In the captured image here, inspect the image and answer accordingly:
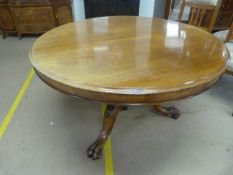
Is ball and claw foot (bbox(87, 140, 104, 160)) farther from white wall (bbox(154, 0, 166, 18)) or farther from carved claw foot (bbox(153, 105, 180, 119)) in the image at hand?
white wall (bbox(154, 0, 166, 18))

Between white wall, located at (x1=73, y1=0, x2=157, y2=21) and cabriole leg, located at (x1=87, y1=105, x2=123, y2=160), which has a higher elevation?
white wall, located at (x1=73, y1=0, x2=157, y2=21)

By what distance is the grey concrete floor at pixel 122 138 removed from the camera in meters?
1.31

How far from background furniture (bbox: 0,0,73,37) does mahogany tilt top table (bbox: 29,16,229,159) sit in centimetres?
201

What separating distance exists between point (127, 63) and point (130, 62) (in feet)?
0.06

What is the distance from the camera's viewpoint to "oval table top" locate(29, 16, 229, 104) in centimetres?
78

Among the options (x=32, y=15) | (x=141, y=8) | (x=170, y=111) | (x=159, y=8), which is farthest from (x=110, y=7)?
(x=170, y=111)

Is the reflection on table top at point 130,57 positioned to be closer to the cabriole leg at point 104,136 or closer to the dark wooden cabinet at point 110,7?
the cabriole leg at point 104,136

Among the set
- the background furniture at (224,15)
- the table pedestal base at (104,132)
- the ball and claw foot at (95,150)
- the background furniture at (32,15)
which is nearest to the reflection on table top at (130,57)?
the table pedestal base at (104,132)

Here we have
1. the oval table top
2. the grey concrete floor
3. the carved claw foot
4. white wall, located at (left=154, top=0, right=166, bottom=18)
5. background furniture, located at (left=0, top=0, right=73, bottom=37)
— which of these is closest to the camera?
the oval table top

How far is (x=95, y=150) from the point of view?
4.42ft

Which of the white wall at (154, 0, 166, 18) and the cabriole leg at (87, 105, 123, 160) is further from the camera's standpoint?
the white wall at (154, 0, 166, 18)

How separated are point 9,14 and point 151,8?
252cm

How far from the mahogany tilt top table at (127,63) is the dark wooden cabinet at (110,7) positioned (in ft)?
7.09

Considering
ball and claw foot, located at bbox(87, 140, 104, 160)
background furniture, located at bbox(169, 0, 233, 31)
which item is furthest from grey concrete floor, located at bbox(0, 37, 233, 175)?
background furniture, located at bbox(169, 0, 233, 31)
